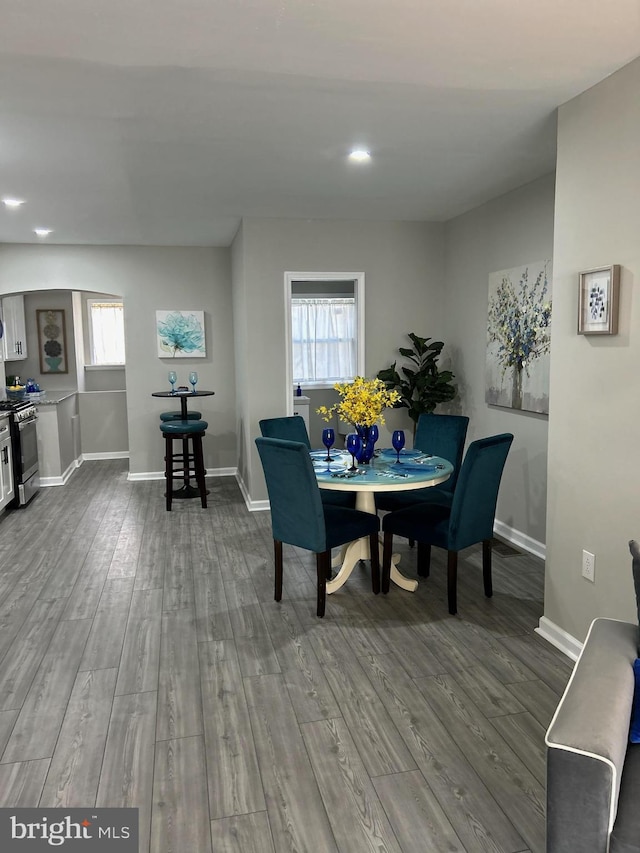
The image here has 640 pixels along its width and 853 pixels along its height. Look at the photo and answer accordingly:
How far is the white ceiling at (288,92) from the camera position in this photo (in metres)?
2.09

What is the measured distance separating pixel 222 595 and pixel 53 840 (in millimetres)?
1887

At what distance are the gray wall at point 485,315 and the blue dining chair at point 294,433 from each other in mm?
1303

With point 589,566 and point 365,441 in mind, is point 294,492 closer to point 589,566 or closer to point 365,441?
point 365,441

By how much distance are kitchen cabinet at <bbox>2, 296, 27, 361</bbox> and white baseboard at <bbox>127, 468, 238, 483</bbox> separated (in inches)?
78.8

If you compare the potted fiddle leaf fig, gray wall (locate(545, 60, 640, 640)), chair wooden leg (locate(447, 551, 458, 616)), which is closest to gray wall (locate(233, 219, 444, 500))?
the potted fiddle leaf fig

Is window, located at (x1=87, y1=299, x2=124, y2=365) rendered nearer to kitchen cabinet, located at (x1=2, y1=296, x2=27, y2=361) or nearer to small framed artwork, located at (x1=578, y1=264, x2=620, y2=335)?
kitchen cabinet, located at (x1=2, y1=296, x2=27, y2=361)

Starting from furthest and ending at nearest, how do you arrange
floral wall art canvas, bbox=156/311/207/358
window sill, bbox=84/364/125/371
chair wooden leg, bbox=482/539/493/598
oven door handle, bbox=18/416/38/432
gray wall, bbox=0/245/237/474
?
window sill, bbox=84/364/125/371, floral wall art canvas, bbox=156/311/207/358, gray wall, bbox=0/245/237/474, oven door handle, bbox=18/416/38/432, chair wooden leg, bbox=482/539/493/598

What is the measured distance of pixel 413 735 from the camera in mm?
2428

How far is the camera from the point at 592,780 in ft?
4.66

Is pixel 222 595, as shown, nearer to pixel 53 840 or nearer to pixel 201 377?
pixel 53 840

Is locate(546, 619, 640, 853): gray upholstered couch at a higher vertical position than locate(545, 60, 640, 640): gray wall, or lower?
lower

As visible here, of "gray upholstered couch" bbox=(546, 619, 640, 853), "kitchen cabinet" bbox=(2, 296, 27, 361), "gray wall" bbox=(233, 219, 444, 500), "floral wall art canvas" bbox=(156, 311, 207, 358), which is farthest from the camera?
"kitchen cabinet" bbox=(2, 296, 27, 361)

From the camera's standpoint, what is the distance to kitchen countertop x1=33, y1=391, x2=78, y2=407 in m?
6.81

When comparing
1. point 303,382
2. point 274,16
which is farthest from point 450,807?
point 303,382
